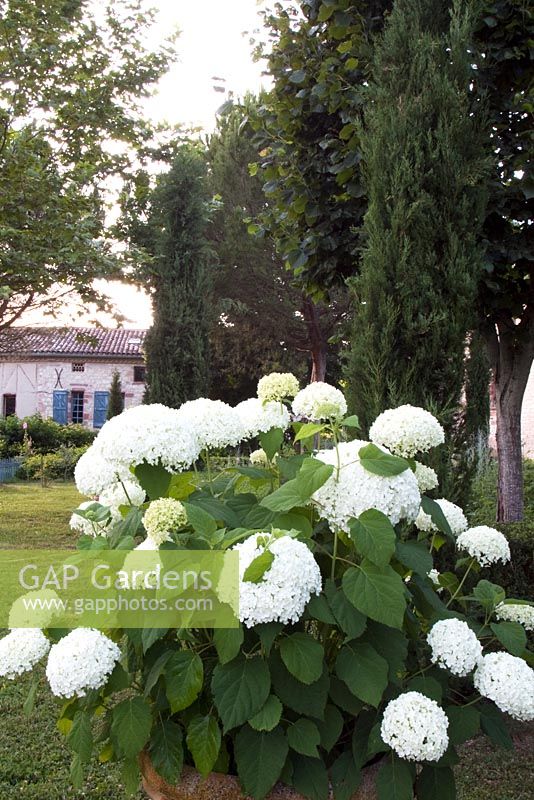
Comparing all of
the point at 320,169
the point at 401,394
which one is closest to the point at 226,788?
Result: the point at 401,394

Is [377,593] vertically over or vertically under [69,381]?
under

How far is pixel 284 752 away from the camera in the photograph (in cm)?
130

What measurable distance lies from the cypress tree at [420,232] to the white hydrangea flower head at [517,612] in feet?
5.11

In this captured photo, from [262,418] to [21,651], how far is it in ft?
2.62

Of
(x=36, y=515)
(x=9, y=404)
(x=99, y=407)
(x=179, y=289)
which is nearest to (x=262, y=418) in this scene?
(x=36, y=515)

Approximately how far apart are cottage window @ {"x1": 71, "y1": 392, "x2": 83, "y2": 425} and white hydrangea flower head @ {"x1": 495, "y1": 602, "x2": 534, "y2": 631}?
27468 millimetres

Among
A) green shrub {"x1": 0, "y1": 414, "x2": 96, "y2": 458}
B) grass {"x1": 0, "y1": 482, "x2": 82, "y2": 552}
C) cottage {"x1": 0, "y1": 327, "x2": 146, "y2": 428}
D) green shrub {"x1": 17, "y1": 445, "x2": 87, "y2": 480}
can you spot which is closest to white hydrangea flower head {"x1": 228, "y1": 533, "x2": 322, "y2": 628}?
grass {"x1": 0, "y1": 482, "x2": 82, "y2": 552}

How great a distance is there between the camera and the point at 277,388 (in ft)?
5.90

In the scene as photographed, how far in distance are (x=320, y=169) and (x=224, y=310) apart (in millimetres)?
14587

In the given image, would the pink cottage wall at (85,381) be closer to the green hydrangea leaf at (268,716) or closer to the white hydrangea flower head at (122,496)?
the white hydrangea flower head at (122,496)

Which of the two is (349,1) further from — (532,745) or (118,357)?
(118,357)

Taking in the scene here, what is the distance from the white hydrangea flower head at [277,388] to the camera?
1.79m

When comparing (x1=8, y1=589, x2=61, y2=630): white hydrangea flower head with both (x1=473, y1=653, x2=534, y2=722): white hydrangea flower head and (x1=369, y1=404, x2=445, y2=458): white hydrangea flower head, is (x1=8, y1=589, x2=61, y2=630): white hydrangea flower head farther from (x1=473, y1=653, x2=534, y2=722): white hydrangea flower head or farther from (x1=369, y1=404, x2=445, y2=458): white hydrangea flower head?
(x1=473, y1=653, x2=534, y2=722): white hydrangea flower head

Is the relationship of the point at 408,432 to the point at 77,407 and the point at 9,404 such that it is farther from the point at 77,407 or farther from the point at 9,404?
the point at 9,404
